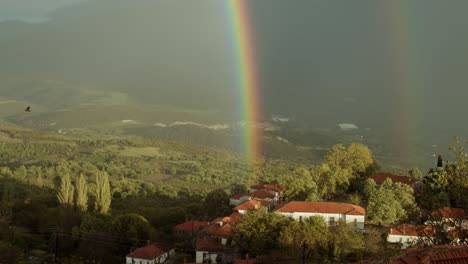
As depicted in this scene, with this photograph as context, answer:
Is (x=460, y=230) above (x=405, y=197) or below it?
above

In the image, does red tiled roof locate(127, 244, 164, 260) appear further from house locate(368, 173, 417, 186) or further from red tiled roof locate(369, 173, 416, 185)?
red tiled roof locate(369, 173, 416, 185)

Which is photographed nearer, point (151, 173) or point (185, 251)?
point (185, 251)

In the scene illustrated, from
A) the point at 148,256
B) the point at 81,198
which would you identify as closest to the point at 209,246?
the point at 148,256

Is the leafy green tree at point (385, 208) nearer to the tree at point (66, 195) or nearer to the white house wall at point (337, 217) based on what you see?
the white house wall at point (337, 217)

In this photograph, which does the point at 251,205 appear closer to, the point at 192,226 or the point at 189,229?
the point at 192,226

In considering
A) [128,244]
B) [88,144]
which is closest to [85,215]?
[128,244]

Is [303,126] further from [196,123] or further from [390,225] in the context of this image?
[390,225]

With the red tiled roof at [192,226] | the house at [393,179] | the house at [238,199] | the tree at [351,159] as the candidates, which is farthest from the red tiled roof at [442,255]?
the house at [238,199]

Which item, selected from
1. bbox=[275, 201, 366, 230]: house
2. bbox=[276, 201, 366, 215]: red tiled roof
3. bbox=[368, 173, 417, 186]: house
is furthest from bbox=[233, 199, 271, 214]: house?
bbox=[368, 173, 417, 186]: house
